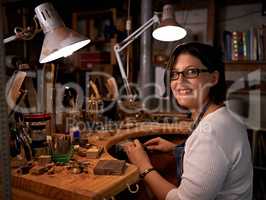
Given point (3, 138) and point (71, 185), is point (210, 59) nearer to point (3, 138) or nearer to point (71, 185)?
point (71, 185)

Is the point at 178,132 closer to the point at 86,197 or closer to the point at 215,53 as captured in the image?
the point at 215,53

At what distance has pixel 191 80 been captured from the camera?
1.20 meters

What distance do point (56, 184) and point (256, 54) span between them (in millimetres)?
2218

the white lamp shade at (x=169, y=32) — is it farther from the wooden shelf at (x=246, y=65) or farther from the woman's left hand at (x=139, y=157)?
the wooden shelf at (x=246, y=65)

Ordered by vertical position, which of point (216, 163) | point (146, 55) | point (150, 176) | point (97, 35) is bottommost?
point (150, 176)

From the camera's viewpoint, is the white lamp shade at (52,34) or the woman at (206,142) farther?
the white lamp shade at (52,34)

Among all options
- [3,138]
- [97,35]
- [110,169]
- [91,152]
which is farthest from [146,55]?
[3,138]

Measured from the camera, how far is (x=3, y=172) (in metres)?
0.73

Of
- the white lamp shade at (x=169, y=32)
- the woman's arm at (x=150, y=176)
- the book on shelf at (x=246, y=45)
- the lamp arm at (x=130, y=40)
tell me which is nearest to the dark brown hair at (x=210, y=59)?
the woman's arm at (x=150, y=176)

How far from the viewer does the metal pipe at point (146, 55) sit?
2.88m

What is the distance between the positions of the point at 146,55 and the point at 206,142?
6.75ft

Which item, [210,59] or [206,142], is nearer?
[206,142]

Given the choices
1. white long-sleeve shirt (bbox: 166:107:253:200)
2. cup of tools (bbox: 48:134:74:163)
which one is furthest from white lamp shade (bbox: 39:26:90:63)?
white long-sleeve shirt (bbox: 166:107:253:200)

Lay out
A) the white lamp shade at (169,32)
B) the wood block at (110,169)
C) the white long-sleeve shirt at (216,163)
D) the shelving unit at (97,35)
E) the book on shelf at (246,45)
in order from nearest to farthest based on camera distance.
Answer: the white long-sleeve shirt at (216,163), the wood block at (110,169), the white lamp shade at (169,32), the book on shelf at (246,45), the shelving unit at (97,35)
